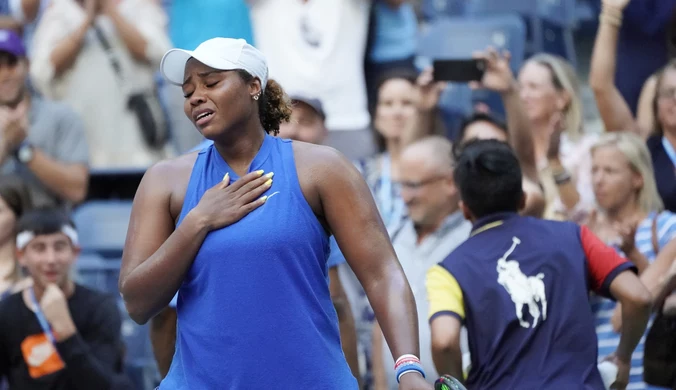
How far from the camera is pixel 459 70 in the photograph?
651 centimetres

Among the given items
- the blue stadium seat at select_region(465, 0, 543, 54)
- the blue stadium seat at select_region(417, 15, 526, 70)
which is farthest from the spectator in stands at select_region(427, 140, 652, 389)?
the blue stadium seat at select_region(465, 0, 543, 54)

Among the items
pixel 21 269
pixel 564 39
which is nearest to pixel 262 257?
pixel 21 269

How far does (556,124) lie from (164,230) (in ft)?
11.2

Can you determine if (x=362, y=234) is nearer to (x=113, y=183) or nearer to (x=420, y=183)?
(x=420, y=183)

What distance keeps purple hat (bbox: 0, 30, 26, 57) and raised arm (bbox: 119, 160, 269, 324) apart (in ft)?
13.0

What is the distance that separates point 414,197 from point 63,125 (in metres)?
2.38

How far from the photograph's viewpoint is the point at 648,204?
5.58m

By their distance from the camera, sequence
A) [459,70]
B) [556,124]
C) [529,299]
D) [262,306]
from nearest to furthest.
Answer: [262,306]
[529,299]
[556,124]
[459,70]

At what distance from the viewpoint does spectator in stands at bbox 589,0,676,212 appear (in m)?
5.86

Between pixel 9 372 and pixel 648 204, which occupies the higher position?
pixel 648 204

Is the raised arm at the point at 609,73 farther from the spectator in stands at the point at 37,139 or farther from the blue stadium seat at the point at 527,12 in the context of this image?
the spectator in stands at the point at 37,139

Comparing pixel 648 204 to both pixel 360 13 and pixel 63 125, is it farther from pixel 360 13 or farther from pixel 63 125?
pixel 63 125

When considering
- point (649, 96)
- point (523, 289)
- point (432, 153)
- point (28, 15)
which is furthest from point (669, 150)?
point (28, 15)

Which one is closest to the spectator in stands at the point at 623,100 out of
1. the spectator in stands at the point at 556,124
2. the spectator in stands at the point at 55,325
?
the spectator in stands at the point at 556,124
